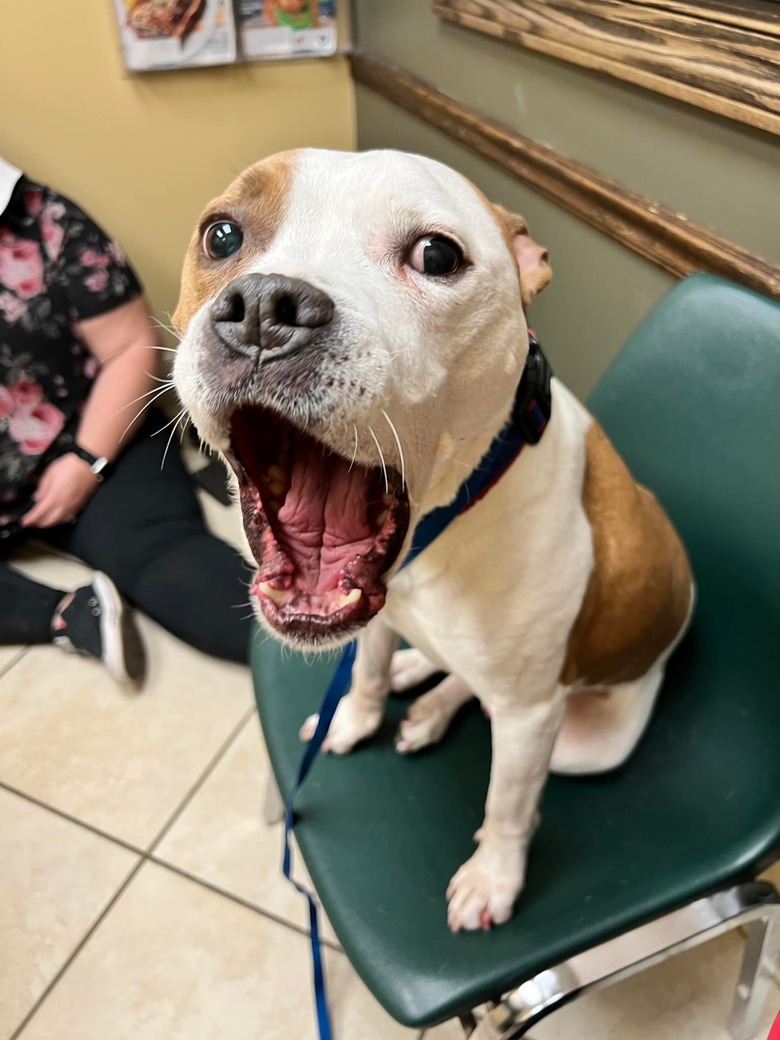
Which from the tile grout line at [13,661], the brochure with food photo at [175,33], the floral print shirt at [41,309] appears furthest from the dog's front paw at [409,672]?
the brochure with food photo at [175,33]

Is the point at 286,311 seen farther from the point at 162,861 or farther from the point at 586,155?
the point at 162,861

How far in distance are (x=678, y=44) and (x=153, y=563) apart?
1.36 meters

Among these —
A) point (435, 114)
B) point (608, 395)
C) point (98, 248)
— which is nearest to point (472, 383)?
point (608, 395)

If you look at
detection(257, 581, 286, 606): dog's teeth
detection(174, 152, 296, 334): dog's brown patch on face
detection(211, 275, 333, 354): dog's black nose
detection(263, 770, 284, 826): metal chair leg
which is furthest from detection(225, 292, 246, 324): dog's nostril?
detection(263, 770, 284, 826): metal chair leg

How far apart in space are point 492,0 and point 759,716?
1195 mm

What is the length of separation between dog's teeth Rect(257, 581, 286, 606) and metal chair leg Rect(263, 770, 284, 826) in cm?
77

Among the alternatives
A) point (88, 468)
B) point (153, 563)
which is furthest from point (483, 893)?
point (88, 468)

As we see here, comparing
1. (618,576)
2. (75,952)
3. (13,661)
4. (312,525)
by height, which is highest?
(312,525)

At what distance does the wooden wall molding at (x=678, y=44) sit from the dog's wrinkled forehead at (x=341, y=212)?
0.42 metres

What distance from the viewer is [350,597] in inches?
26.0

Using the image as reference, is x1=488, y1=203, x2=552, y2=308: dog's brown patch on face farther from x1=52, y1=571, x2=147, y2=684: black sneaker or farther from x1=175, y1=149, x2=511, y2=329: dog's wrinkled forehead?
x1=52, y1=571, x2=147, y2=684: black sneaker

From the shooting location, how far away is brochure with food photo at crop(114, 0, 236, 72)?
1.69 m

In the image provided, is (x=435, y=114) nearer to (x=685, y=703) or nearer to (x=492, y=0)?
(x=492, y=0)

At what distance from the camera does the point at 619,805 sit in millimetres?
934
